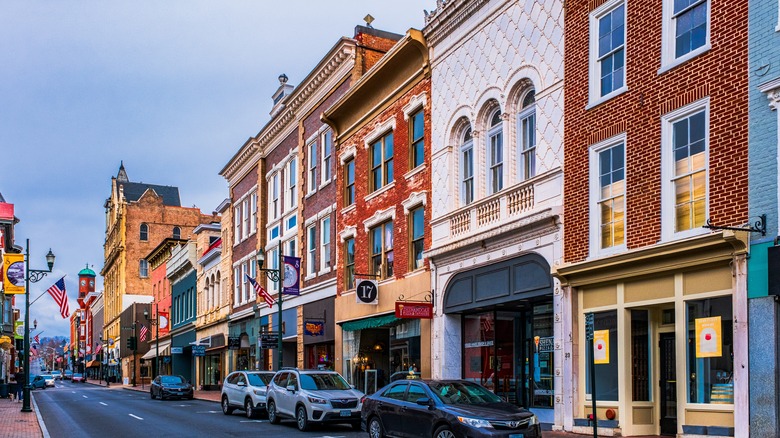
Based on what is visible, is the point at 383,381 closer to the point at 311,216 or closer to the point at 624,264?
the point at 311,216

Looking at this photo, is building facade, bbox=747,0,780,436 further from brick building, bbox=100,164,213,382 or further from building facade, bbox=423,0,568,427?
brick building, bbox=100,164,213,382

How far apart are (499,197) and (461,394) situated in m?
7.08

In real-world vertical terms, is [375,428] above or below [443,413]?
below

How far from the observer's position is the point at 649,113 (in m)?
16.9

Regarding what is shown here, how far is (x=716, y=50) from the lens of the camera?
15.4 metres

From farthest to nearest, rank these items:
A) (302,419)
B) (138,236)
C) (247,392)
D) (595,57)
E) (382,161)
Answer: (138,236), (382,161), (247,392), (302,419), (595,57)

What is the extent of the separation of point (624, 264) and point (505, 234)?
464 cm

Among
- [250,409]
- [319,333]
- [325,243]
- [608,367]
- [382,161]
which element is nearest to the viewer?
[608,367]

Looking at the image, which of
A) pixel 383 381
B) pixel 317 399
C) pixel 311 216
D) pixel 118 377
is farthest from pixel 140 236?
pixel 317 399

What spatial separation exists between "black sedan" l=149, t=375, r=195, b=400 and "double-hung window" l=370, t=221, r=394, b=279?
1621 cm

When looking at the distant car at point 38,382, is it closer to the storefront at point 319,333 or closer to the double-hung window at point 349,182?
the storefront at point 319,333

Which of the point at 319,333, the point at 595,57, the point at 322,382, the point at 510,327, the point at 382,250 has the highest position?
the point at 595,57

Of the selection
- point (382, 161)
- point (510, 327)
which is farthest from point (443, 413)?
point (382, 161)

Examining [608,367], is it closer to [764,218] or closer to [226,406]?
[764,218]
